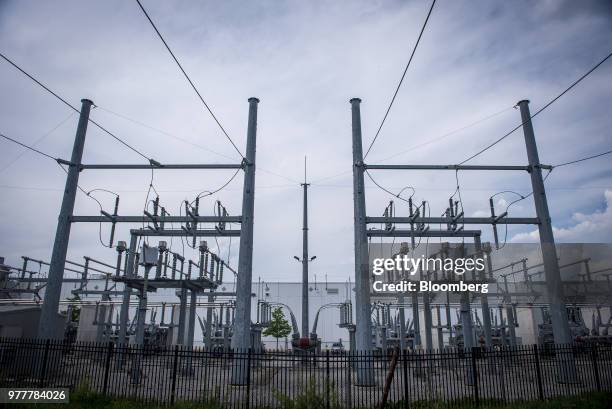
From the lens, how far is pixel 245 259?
14977 mm

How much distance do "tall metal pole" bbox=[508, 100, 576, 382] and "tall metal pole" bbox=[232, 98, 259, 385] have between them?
1116cm

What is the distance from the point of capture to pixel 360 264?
15.1m

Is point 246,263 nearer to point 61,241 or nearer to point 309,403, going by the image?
point 309,403

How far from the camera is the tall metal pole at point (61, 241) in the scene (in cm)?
1499

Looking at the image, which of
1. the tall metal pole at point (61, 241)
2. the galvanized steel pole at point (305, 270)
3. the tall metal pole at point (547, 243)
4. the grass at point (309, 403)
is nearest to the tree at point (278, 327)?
the galvanized steel pole at point (305, 270)

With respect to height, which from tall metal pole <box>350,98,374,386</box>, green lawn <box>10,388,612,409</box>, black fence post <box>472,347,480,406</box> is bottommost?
green lawn <box>10,388,612,409</box>

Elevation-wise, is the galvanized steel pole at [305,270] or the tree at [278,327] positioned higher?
the galvanized steel pole at [305,270]

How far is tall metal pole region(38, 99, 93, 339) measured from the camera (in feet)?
49.2

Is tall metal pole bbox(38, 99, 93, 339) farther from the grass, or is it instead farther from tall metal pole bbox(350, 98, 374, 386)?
tall metal pole bbox(350, 98, 374, 386)

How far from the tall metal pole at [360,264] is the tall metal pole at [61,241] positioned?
1066 cm

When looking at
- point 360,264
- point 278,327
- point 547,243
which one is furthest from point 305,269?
point 278,327

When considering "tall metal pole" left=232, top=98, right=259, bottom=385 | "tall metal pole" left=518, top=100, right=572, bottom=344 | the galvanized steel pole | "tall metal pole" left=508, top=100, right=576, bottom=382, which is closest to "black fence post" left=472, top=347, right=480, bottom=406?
"tall metal pole" left=508, top=100, right=576, bottom=382

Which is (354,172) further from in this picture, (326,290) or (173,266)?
(326,290)

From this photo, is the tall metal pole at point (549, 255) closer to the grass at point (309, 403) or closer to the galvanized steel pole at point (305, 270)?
the grass at point (309, 403)
